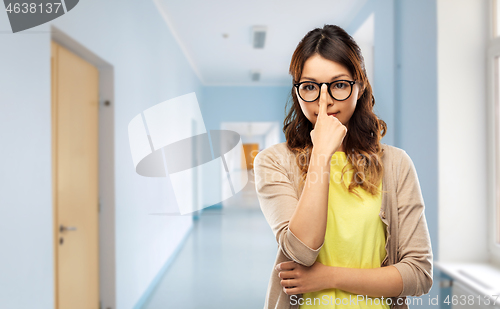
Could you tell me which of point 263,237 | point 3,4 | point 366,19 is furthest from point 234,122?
point 3,4

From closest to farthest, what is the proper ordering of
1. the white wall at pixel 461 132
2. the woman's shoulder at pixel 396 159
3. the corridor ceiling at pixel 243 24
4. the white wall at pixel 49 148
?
the woman's shoulder at pixel 396 159 < the white wall at pixel 49 148 < the white wall at pixel 461 132 < the corridor ceiling at pixel 243 24

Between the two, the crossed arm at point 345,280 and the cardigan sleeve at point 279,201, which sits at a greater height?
the cardigan sleeve at point 279,201

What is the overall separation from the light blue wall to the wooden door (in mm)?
2009

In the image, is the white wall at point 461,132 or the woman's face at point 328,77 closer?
the woman's face at point 328,77

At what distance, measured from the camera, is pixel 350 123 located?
2.81 ft

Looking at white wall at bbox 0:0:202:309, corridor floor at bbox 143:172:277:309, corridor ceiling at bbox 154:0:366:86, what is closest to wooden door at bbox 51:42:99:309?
white wall at bbox 0:0:202:309

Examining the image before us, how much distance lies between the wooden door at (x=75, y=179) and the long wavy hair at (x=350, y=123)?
1.26 m

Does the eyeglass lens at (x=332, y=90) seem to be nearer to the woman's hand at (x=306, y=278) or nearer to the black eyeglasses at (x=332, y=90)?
the black eyeglasses at (x=332, y=90)

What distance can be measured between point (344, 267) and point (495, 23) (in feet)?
5.79

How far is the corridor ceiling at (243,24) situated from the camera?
2.99 m

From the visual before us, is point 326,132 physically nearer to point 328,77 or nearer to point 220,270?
point 328,77

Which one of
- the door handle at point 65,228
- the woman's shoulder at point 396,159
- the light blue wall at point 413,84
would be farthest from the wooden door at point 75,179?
the light blue wall at point 413,84

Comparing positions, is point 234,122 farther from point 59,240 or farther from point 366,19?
point 59,240

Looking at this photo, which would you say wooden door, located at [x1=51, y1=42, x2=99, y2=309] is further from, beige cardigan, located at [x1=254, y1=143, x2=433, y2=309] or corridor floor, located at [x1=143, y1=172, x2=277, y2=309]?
beige cardigan, located at [x1=254, y1=143, x2=433, y2=309]
